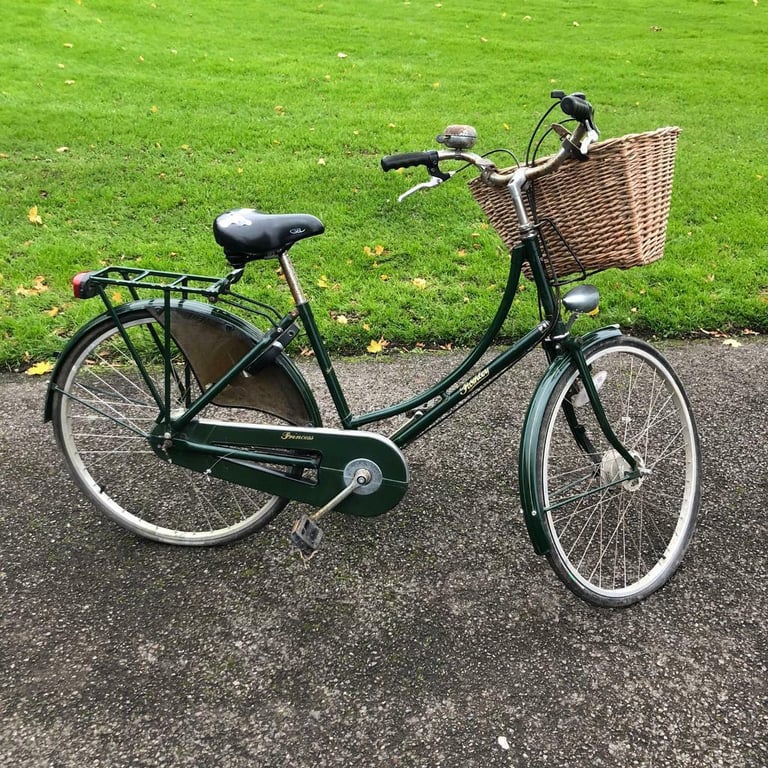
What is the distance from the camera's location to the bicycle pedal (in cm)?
230

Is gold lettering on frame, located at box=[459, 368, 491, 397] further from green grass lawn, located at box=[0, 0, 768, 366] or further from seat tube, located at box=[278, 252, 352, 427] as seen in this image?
green grass lawn, located at box=[0, 0, 768, 366]

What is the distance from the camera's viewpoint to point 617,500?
281cm

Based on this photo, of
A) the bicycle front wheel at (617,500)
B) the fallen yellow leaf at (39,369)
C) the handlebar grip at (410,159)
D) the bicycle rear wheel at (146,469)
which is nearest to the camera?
the handlebar grip at (410,159)

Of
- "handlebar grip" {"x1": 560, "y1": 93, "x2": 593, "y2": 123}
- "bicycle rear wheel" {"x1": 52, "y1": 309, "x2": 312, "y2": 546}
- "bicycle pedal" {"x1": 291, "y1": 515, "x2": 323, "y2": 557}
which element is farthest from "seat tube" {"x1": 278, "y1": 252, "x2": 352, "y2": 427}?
"handlebar grip" {"x1": 560, "y1": 93, "x2": 593, "y2": 123}

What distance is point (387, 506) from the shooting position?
7.86ft

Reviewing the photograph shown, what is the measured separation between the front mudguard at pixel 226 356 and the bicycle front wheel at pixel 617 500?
2.89 feet

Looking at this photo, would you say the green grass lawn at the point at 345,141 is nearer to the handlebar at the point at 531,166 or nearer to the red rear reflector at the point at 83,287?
the red rear reflector at the point at 83,287

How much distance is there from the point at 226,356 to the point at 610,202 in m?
1.36

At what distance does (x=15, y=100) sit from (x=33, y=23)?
3675 mm

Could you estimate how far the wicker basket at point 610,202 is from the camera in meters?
1.95

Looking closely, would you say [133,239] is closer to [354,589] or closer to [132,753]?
[354,589]

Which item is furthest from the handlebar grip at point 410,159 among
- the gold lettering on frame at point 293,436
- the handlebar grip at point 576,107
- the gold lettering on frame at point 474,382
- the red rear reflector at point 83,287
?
the red rear reflector at point 83,287

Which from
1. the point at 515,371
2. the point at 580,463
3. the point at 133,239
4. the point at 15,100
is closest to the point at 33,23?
the point at 15,100

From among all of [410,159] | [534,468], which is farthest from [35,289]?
[534,468]
